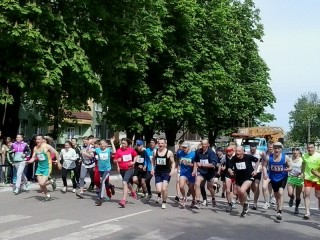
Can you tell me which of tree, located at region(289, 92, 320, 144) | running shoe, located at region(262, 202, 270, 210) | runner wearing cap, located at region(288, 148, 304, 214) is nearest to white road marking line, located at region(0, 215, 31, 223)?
running shoe, located at region(262, 202, 270, 210)

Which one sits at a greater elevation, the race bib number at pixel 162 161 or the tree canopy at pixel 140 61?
the tree canopy at pixel 140 61

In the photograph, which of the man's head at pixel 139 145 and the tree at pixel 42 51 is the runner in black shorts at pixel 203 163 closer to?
the man's head at pixel 139 145

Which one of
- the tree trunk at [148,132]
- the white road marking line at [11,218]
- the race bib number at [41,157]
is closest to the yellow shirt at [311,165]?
the white road marking line at [11,218]

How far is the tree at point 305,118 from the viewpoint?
386 ft

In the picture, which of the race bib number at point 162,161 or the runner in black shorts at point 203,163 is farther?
the race bib number at point 162,161

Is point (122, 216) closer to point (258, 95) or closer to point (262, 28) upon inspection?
point (258, 95)

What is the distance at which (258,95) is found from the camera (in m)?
44.5

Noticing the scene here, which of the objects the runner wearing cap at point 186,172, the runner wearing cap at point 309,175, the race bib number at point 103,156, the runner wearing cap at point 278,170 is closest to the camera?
the runner wearing cap at point 309,175

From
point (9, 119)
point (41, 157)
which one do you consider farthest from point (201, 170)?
point (9, 119)

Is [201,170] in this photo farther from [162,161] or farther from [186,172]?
[162,161]

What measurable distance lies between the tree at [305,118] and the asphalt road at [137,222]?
335ft

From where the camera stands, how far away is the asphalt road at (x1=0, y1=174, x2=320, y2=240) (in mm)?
8969

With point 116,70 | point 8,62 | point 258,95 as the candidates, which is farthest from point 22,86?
point 258,95

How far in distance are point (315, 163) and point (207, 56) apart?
2148 cm
